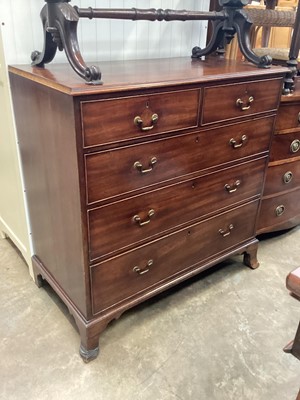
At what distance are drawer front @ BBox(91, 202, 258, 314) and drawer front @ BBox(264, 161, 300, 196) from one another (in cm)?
17

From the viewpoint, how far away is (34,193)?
4.80 ft

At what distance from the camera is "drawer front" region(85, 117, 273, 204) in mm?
1116

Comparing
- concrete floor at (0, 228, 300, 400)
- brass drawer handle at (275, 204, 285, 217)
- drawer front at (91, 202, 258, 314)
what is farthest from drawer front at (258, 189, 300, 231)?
concrete floor at (0, 228, 300, 400)

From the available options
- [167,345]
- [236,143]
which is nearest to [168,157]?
[236,143]

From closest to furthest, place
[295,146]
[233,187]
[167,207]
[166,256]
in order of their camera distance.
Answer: [167,207] → [166,256] → [233,187] → [295,146]

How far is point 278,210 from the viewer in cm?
194

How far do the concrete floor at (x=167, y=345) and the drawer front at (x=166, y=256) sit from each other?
190 millimetres

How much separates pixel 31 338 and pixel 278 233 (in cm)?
145

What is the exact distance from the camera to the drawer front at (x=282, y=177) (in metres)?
1.81

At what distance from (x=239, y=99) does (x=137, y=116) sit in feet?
1.54

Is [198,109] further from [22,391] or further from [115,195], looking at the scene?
[22,391]

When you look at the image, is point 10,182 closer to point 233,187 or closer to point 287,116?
point 233,187

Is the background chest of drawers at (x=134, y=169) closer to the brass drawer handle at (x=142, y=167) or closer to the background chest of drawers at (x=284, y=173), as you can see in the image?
the brass drawer handle at (x=142, y=167)

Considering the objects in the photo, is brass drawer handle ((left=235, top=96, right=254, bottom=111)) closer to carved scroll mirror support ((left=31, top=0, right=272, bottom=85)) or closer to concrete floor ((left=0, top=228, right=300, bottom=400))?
carved scroll mirror support ((left=31, top=0, right=272, bottom=85))
